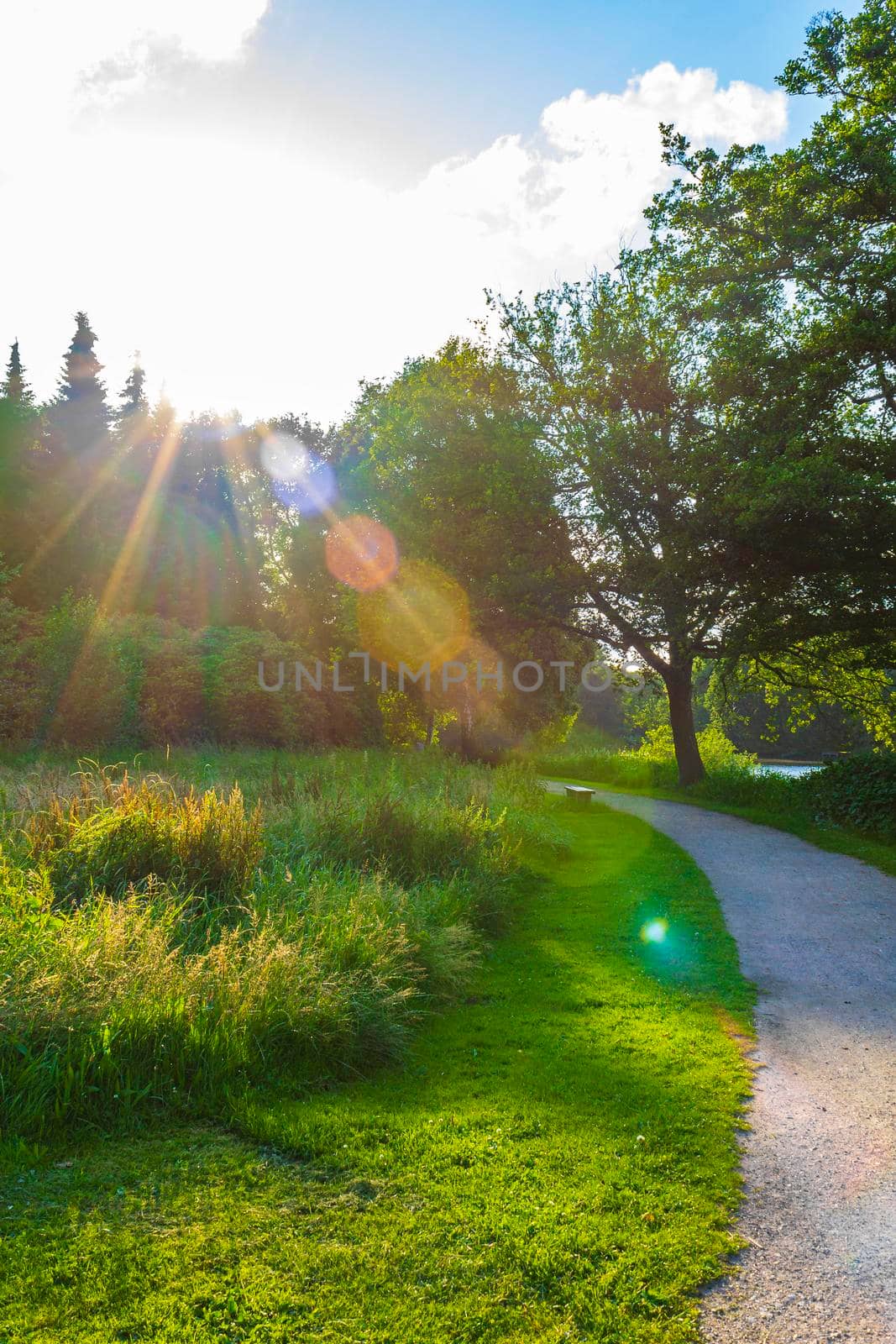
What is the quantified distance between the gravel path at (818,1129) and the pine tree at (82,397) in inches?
1582

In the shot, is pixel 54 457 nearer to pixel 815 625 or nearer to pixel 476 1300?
pixel 815 625

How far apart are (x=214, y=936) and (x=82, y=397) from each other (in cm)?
4531

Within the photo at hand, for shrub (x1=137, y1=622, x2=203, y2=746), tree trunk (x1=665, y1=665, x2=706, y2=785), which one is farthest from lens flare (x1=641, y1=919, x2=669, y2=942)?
shrub (x1=137, y1=622, x2=203, y2=746)

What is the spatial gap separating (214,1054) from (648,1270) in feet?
7.75

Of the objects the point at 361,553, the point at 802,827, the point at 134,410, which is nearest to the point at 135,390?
the point at 134,410

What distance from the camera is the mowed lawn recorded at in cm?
281

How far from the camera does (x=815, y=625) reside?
1551 centimetres

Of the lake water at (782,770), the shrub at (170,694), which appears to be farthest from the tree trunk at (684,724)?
the shrub at (170,694)

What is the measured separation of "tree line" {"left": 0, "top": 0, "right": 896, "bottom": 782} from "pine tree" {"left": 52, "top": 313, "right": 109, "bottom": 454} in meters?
19.1

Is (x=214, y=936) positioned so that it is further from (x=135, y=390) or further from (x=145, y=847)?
(x=135, y=390)

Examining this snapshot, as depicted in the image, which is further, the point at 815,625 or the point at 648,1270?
the point at 815,625

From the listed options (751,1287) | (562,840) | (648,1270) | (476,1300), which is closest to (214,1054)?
(476,1300)

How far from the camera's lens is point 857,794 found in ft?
46.3

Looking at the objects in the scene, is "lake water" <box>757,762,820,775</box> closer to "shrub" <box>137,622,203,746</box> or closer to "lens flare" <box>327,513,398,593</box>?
"lens flare" <box>327,513,398,593</box>
